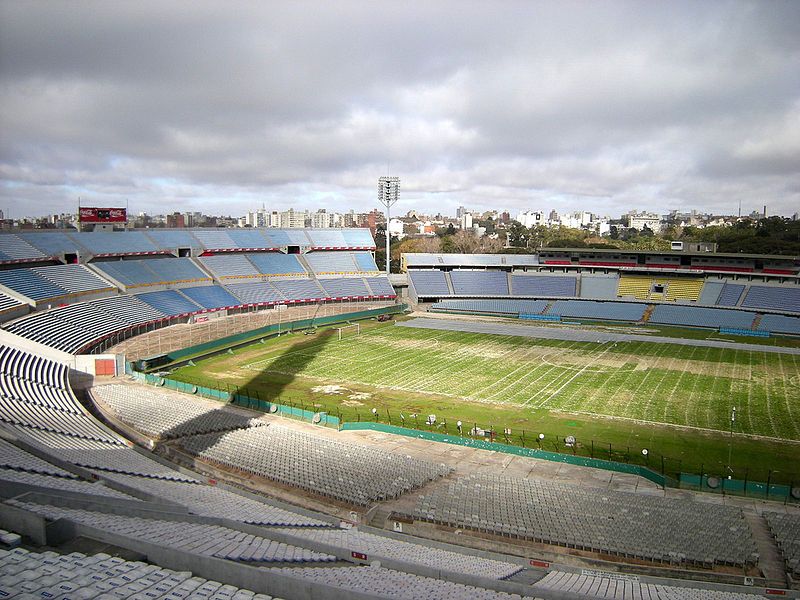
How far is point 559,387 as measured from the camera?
121 ft

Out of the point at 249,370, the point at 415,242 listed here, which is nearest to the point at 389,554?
the point at 249,370

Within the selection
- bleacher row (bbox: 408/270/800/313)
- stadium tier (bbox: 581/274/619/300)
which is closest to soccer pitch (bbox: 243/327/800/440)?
bleacher row (bbox: 408/270/800/313)

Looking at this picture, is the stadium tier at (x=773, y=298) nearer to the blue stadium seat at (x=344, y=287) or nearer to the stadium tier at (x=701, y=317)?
the stadium tier at (x=701, y=317)

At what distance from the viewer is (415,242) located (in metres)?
124

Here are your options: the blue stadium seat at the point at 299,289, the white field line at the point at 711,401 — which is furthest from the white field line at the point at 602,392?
the blue stadium seat at the point at 299,289

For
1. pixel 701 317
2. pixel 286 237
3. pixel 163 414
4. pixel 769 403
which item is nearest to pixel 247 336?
pixel 163 414

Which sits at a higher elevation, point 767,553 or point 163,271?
point 163,271

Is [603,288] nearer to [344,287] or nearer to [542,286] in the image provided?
[542,286]

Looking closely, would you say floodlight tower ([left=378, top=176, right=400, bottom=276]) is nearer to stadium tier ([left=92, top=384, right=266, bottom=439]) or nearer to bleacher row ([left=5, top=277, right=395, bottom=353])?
bleacher row ([left=5, top=277, right=395, bottom=353])

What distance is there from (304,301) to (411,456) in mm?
41689

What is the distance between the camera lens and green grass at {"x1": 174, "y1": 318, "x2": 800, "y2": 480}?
91.2 ft

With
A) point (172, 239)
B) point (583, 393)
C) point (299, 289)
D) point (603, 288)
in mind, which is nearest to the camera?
point (583, 393)

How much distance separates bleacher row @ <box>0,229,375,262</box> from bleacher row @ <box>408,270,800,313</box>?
11.7 m

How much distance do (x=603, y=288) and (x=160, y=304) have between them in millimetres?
49944
